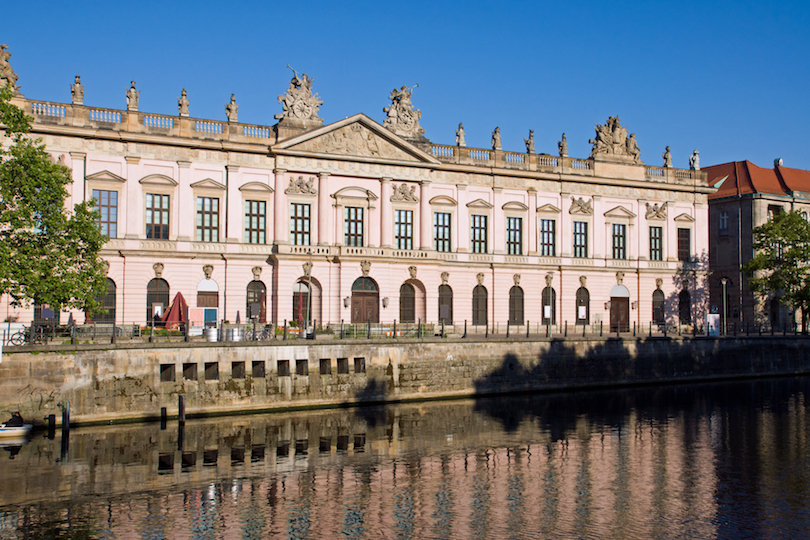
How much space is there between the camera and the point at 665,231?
222ft

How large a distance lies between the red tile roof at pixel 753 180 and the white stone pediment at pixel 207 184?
48735mm

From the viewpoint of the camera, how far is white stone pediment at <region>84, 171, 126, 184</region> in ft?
163

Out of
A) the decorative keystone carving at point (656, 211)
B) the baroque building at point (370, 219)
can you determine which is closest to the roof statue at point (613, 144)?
the baroque building at point (370, 219)

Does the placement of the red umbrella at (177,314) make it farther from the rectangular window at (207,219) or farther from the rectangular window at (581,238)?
the rectangular window at (581,238)

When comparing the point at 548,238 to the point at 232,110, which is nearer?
the point at 232,110

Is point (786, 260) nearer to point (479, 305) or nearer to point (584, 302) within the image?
point (584, 302)

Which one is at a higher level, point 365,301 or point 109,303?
point 365,301

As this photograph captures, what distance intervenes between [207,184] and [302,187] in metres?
6.34

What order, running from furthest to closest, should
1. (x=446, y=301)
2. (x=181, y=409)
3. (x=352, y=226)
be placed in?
(x=446, y=301) < (x=352, y=226) < (x=181, y=409)

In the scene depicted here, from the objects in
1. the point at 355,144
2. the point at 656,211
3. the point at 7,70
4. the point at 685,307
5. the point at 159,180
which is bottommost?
the point at 685,307

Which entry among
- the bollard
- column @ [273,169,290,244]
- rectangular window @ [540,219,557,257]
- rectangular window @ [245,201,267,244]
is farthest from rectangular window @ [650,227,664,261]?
the bollard

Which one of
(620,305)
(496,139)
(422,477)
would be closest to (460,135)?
(496,139)

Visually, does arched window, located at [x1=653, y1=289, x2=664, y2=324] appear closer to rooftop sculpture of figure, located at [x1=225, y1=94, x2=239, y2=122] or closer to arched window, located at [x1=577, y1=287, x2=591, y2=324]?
arched window, located at [x1=577, y1=287, x2=591, y2=324]

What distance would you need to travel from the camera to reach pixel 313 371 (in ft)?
136
